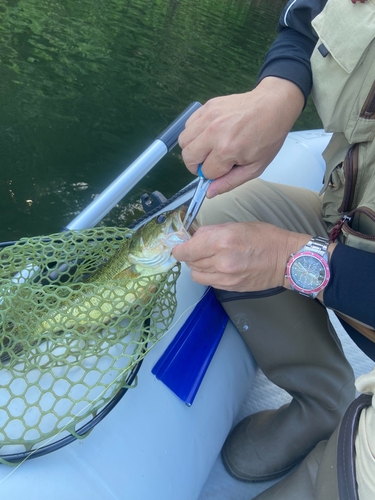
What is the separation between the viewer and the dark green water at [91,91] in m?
5.80

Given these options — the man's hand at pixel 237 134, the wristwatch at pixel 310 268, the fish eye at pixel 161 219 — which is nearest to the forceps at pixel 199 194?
the man's hand at pixel 237 134

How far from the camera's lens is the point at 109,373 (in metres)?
1.66

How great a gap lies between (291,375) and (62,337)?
3.68 ft

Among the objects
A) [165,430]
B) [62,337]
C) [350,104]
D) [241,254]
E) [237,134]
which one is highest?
[350,104]

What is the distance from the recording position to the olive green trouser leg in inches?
80.4

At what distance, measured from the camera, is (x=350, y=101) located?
1.87 m

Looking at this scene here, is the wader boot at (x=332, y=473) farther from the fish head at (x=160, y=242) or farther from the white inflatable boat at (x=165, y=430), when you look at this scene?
the fish head at (x=160, y=242)

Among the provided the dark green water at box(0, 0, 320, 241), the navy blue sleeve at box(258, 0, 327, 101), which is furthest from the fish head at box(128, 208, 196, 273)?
the dark green water at box(0, 0, 320, 241)

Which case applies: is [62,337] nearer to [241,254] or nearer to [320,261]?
[241,254]

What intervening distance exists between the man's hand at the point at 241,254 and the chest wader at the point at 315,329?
0.33 metres

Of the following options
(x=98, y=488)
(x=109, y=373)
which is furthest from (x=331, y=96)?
(x=98, y=488)

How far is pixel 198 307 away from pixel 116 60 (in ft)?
33.1

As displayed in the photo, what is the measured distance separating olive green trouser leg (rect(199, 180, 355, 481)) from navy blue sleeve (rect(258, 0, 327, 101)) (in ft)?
1.95

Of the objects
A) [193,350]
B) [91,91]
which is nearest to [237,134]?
[193,350]
